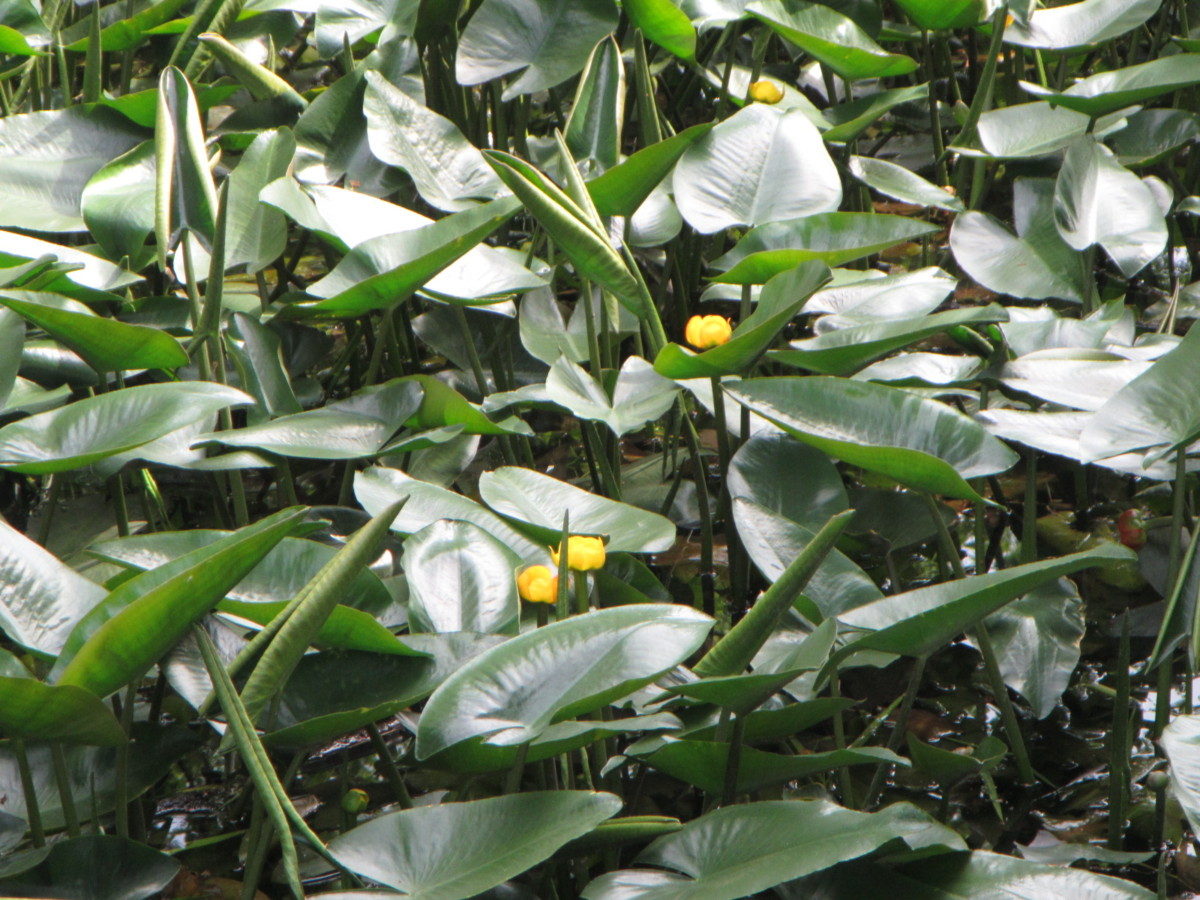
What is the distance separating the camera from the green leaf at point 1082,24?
133 centimetres

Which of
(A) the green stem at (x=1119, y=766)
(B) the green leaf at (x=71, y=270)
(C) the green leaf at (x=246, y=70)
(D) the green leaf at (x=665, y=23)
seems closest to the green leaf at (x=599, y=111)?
(D) the green leaf at (x=665, y=23)

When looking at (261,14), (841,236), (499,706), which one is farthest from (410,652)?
(261,14)

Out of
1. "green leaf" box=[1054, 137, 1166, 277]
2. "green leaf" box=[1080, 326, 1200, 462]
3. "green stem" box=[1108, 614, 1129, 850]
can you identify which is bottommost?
"green stem" box=[1108, 614, 1129, 850]

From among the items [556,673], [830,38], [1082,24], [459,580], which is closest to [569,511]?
[459,580]

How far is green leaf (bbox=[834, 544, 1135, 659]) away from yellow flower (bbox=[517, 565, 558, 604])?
0.18m

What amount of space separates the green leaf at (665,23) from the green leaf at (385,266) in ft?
1.15

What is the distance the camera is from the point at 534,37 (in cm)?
134

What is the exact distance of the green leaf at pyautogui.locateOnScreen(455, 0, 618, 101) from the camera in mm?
1317

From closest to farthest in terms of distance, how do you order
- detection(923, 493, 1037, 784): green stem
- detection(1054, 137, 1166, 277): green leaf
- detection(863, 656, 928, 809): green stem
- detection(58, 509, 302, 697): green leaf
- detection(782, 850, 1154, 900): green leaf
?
detection(58, 509, 302, 697): green leaf → detection(782, 850, 1154, 900): green leaf → detection(863, 656, 928, 809): green stem → detection(923, 493, 1037, 784): green stem → detection(1054, 137, 1166, 277): green leaf

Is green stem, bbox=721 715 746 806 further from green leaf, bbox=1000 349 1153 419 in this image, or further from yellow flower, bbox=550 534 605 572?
green leaf, bbox=1000 349 1153 419

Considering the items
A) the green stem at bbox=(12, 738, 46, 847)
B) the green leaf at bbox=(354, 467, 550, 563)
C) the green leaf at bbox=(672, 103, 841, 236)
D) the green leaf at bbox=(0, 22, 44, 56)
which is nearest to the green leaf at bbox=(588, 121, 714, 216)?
the green leaf at bbox=(672, 103, 841, 236)

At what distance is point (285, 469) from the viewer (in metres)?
1.05

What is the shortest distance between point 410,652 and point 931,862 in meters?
0.34

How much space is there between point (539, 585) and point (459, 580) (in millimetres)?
84
